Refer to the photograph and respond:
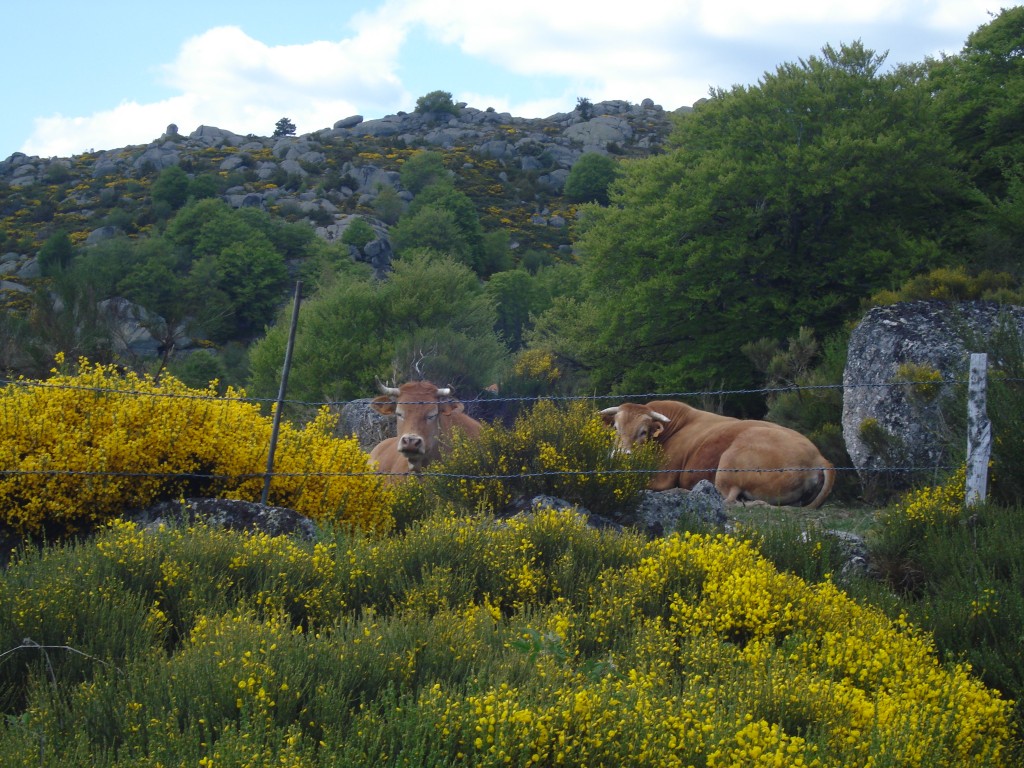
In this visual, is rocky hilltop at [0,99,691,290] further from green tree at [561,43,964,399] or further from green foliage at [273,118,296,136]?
green tree at [561,43,964,399]

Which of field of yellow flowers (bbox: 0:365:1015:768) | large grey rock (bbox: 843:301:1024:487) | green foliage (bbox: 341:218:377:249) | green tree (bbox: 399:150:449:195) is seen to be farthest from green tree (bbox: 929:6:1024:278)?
green tree (bbox: 399:150:449:195)

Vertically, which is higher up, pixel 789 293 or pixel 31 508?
pixel 789 293

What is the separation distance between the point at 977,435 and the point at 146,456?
19.8 feet

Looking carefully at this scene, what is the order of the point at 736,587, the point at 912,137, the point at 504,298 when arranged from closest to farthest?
the point at 736,587, the point at 912,137, the point at 504,298

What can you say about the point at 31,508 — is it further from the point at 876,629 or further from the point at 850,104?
the point at 850,104

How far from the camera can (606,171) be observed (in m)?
97.3

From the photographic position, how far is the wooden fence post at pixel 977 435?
23.2 ft

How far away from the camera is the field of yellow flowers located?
360 cm

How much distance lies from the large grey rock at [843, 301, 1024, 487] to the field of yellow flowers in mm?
4956

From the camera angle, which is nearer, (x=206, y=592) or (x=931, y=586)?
(x=206, y=592)

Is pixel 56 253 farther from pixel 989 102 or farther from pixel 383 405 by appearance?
pixel 383 405

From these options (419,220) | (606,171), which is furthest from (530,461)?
(606,171)

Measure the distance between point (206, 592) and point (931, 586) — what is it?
434 cm

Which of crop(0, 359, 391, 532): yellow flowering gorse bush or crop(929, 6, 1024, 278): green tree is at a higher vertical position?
crop(929, 6, 1024, 278): green tree
